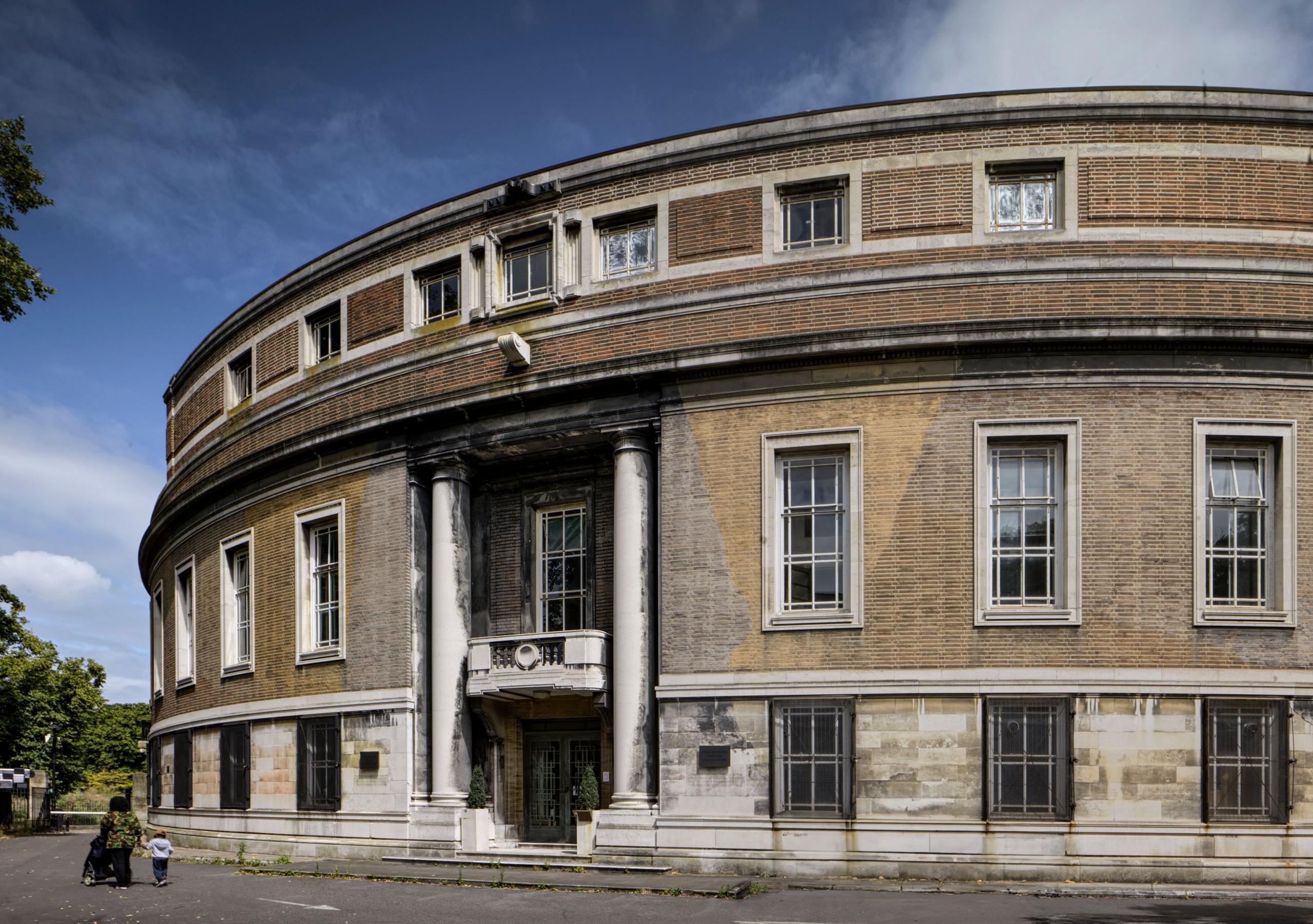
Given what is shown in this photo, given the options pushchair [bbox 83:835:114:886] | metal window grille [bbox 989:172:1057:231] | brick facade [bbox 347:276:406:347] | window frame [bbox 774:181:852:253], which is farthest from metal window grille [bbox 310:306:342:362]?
metal window grille [bbox 989:172:1057:231]

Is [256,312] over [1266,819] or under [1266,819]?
over

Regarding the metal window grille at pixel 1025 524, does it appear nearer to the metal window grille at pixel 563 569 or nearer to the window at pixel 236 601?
the metal window grille at pixel 563 569

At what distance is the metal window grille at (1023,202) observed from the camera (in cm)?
2002

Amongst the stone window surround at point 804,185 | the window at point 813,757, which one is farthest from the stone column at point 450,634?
the stone window surround at point 804,185

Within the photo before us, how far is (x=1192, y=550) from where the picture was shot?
18672 mm

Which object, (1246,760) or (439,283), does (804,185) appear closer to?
(439,283)

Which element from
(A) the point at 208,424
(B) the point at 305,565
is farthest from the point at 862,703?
(A) the point at 208,424

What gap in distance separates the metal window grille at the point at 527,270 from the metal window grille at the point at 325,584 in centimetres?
669

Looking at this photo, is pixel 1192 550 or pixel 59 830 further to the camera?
pixel 59 830

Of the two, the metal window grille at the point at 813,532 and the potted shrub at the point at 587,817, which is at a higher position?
Answer: the metal window grille at the point at 813,532

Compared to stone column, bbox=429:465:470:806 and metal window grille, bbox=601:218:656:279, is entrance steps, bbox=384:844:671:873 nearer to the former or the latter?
stone column, bbox=429:465:470:806

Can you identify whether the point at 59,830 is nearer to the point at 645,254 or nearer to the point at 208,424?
the point at 208,424

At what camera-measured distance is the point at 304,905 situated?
16344 mm

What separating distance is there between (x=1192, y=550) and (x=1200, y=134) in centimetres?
678
